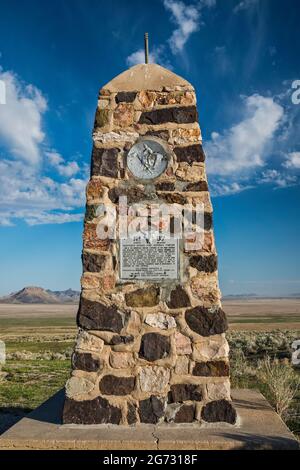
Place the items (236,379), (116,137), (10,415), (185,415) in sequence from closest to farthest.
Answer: (185,415) → (116,137) → (10,415) → (236,379)

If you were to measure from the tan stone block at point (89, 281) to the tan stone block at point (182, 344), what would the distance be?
1.02 m

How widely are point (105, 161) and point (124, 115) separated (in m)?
0.58

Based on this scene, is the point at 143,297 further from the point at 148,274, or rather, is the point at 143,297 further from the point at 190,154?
the point at 190,154

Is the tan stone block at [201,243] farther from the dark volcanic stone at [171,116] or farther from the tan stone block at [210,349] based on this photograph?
the dark volcanic stone at [171,116]

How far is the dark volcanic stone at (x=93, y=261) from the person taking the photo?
4.81 metres

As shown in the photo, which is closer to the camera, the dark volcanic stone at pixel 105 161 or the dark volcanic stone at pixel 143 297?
the dark volcanic stone at pixel 143 297

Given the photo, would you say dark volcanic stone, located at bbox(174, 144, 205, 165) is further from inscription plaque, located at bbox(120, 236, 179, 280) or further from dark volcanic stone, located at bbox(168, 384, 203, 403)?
dark volcanic stone, located at bbox(168, 384, 203, 403)

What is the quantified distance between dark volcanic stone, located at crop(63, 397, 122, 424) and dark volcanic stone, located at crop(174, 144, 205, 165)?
273cm

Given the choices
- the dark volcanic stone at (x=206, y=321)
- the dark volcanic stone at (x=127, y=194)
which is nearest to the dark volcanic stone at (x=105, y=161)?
the dark volcanic stone at (x=127, y=194)

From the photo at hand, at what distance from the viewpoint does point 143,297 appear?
4.75 meters

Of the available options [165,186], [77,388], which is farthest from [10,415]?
[165,186]

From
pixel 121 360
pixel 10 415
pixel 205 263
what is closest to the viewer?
pixel 121 360

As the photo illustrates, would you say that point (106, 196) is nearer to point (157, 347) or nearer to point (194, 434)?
point (157, 347)

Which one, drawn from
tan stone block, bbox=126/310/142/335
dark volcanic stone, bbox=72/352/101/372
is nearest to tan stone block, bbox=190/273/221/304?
tan stone block, bbox=126/310/142/335
